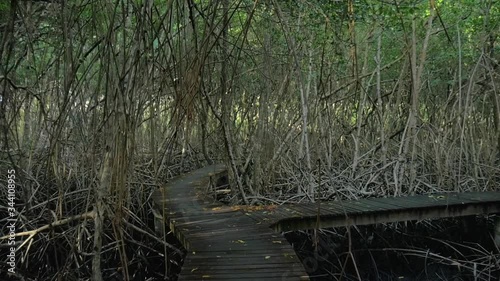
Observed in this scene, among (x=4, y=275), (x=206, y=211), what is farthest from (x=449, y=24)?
(x=4, y=275)

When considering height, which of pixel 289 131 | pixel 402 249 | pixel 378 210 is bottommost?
pixel 402 249

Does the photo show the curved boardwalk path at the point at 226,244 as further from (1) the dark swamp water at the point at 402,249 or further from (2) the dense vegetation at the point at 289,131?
(1) the dark swamp water at the point at 402,249

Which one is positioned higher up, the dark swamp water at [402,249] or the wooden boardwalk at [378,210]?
the wooden boardwalk at [378,210]

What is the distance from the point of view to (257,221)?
3873 mm

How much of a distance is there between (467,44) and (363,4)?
→ 10.7ft

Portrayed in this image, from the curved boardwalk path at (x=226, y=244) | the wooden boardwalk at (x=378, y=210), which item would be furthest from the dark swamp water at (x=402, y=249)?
the curved boardwalk path at (x=226, y=244)

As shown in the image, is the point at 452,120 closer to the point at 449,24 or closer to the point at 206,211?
the point at 449,24

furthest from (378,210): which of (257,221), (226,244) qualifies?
(226,244)

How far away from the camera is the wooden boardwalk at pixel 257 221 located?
9.05 ft

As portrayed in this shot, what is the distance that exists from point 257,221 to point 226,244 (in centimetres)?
68

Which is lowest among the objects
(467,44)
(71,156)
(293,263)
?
(293,263)

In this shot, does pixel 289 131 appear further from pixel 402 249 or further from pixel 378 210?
pixel 402 249

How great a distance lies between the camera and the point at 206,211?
4262 millimetres

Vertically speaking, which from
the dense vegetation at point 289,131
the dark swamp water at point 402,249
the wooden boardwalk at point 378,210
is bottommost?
the dark swamp water at point 402,249
